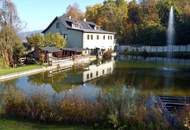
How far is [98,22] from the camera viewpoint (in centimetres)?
8162

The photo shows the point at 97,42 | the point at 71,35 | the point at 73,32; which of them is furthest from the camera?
the point at 97,42

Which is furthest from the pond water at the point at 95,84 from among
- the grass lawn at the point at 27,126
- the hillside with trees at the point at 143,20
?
the hillside with trees at the point at 143,20

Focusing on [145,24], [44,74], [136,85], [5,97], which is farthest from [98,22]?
[5,97]

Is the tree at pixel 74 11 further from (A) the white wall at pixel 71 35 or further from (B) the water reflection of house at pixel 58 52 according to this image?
(B) the water reflection of house at pixel 58 52

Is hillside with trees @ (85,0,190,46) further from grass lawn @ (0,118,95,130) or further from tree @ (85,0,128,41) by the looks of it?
grass lawn @ (0,118,95,130)

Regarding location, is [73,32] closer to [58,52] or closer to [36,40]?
[58,52]

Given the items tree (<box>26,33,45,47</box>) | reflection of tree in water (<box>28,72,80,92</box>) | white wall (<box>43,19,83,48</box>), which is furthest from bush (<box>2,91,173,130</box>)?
white wall (<box>43,19,83,48</box>)

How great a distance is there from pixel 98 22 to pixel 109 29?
4.70m

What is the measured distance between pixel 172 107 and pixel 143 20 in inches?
2243

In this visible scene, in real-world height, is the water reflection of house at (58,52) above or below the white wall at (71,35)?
below

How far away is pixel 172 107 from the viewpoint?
17.1 m

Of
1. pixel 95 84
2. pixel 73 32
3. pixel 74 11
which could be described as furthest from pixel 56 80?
pixel 74 11

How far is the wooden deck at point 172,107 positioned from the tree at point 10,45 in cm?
2355

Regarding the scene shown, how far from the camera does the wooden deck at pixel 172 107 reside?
1377 centimetres
